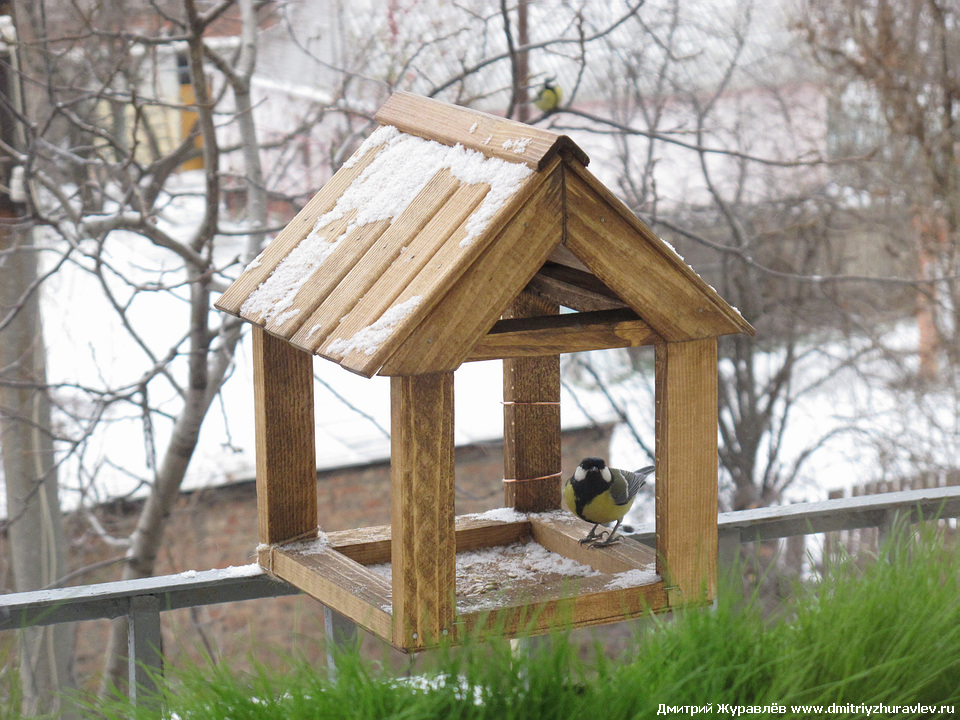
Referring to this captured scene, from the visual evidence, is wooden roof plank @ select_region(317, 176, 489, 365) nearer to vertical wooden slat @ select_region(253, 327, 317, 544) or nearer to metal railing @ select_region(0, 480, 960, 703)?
vertical wooden slat @ select_region(253, 327, 317, 544)

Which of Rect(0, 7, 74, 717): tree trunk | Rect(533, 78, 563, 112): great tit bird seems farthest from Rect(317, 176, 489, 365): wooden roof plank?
Rect(0, 7, 74, 717): tree trunk

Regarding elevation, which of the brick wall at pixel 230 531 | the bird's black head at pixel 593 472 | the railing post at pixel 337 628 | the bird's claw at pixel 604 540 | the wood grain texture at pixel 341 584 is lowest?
the brick wall at pixel 230 531

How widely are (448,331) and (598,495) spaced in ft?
1.45

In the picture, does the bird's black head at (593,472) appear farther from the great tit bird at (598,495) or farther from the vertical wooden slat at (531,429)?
the vertical wooden slat at (531,429)

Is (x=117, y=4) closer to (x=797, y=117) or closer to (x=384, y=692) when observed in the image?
(x=384, y=692)

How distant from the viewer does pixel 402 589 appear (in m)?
1.17

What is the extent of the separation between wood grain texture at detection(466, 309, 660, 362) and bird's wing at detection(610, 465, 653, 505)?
0.88 ft

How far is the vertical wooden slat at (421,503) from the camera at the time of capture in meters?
1.15

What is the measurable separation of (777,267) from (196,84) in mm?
4269

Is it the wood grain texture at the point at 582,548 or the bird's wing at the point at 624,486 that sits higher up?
the bird's wing at the point at 624,486

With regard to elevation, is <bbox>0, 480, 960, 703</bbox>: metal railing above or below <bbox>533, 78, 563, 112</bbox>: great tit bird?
below

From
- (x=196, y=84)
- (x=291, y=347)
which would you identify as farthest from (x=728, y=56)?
(x=291, y=347)

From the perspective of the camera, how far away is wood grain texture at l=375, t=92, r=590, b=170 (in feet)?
3.70

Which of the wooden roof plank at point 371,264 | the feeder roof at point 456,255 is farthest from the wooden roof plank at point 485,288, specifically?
the wooden roof plank at point 371,264
